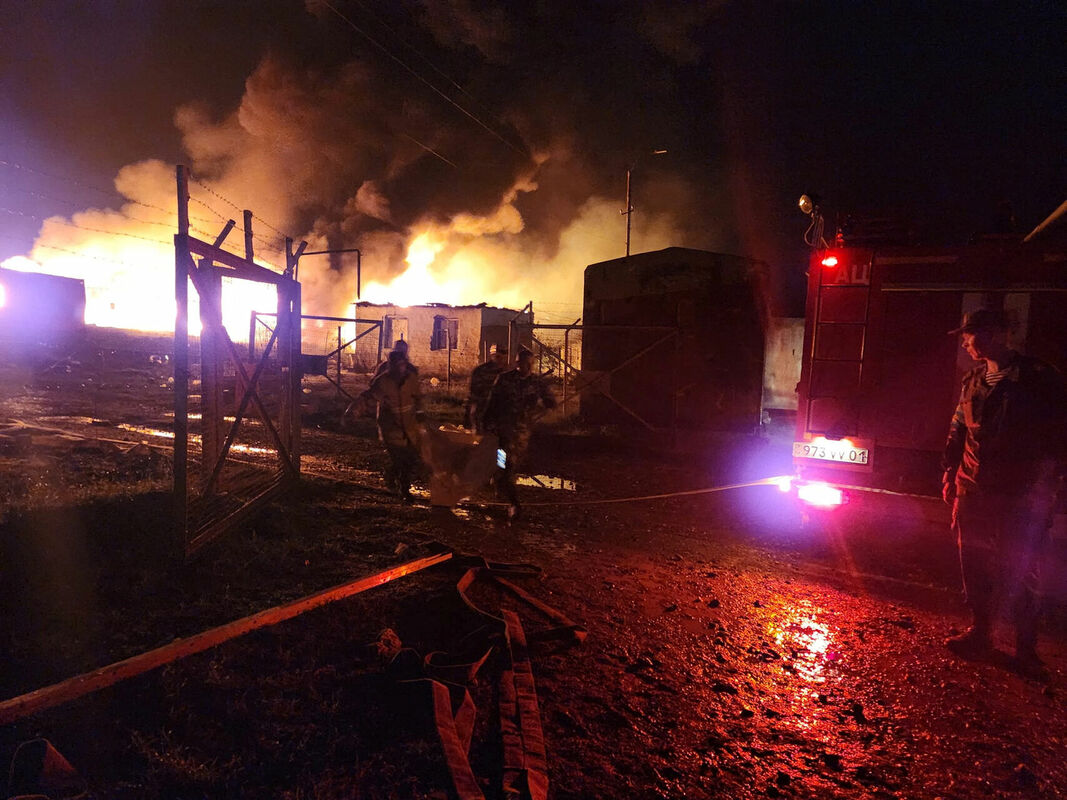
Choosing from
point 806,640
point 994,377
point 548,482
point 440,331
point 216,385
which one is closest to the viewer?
point 994,377

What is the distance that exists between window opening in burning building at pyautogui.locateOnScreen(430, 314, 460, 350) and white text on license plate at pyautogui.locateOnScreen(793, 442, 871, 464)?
24.0 meters

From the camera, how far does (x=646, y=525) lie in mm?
6812

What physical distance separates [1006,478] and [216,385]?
626 centimetres

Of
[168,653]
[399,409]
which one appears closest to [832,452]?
[399,409]

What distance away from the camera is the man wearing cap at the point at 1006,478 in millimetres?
3729

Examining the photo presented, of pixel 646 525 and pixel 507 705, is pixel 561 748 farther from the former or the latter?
pixel 646 525

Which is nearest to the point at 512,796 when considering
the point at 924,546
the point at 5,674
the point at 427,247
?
the point at 5,674

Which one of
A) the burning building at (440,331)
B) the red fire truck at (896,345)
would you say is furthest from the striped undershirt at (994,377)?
the burning building at (440,331)

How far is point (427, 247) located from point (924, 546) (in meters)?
38.3

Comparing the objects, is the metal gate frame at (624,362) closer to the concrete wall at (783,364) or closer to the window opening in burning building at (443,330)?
the concrete wall at (783,364)

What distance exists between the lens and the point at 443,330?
2889cm

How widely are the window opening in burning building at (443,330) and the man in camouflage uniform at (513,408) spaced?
2237 centimetres

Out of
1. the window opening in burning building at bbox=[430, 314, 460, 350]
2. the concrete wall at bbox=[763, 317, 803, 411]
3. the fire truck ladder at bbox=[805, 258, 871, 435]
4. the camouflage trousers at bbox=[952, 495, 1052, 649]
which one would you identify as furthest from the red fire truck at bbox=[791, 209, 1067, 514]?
the window opening in burning building at bbox=[430, 314, 460, 350]

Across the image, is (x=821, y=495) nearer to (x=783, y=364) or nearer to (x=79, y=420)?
(x=783, y=364)
